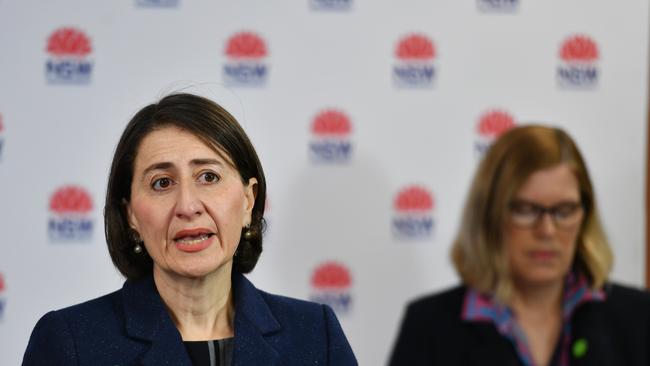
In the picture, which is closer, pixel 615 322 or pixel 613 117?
pixel 615 322

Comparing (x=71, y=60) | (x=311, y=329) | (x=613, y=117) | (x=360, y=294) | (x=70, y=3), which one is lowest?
(x=360, y=294)

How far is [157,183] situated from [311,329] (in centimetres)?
38

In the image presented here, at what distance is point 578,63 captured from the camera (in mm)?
2621

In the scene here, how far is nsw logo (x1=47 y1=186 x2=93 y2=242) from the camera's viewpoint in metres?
2.47

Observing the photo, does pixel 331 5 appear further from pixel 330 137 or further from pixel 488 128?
pixel 488 128

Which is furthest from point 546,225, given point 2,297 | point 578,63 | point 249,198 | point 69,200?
point 2,297

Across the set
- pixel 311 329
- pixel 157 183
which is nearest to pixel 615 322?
pixel 311 329

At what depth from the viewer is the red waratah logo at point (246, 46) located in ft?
8.29

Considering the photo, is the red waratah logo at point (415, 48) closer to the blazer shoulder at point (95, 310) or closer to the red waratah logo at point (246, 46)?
the red waratah logo at point (246, 46)

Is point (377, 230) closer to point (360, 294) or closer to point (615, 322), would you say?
point (360, 294)

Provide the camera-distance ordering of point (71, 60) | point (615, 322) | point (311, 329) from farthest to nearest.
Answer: point (71, 60) → point (615, 322) → point (311, 329)

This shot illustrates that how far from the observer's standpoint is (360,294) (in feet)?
8.37

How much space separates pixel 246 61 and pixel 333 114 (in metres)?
0.30

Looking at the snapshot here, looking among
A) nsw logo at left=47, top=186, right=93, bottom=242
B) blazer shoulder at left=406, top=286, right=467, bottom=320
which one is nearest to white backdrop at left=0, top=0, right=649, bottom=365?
nsw logo at left=47, top=186, right=93, bottom=242
